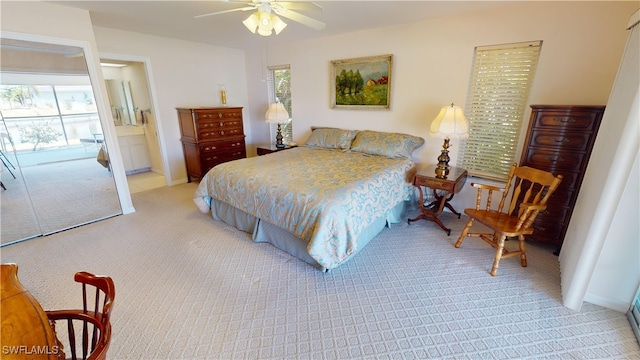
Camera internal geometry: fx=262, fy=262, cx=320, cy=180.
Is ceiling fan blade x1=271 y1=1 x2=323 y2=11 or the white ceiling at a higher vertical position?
the white ceiling

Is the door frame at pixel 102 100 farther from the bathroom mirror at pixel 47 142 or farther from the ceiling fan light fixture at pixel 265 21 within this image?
the ceiling fan light fixture at pixel 265 21

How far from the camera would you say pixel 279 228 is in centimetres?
249

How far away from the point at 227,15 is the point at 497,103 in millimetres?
3156

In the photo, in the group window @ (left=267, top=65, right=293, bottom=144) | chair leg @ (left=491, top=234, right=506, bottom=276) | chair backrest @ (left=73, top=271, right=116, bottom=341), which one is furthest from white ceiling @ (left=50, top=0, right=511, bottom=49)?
chair leg @ (left=491, top=234, right=506, bottom=276)

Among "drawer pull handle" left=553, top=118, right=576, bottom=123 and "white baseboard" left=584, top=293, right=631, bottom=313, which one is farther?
"drawer pull handle" left=553, top=118, right=576, bottom=123

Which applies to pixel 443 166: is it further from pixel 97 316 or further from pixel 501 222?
pixel 97 316

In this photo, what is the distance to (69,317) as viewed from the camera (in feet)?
3.16

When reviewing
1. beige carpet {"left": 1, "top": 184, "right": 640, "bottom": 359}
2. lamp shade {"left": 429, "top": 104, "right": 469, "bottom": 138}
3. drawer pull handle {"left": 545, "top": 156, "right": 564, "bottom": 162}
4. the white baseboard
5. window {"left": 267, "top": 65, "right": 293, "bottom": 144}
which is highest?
window {"left": 267, "top": 65, "right": 293, "bottom": 144}

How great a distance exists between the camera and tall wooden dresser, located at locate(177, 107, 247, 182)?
4.21m

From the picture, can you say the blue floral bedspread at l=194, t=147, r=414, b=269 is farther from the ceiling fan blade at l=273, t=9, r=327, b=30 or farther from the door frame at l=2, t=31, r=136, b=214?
the ceiling fan blade at l=273, t=9, r=327, b=30

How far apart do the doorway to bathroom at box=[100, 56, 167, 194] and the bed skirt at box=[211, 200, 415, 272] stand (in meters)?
2.41

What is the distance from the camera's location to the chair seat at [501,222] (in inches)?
83.4

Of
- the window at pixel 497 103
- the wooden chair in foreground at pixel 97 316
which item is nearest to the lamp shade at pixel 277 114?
the window at pixel 497 103

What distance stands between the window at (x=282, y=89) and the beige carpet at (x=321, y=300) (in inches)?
103
